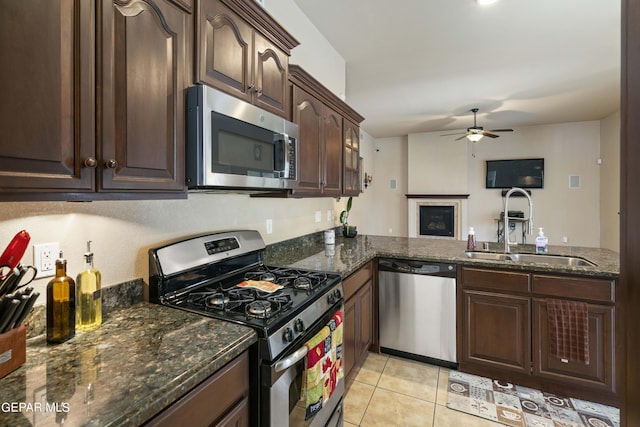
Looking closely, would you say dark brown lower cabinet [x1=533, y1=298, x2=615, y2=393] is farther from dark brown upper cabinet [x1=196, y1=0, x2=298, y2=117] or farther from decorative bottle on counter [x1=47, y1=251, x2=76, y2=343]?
decorative bottle on counter [x1=47, y1=251, x2=76, y2=343]

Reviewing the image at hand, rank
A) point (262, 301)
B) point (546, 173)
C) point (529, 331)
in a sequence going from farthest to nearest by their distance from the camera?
point (546, 173)
point (529, 331)
point (262, 301)

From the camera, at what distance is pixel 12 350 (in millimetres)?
819

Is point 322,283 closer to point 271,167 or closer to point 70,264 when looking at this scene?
point 271,167

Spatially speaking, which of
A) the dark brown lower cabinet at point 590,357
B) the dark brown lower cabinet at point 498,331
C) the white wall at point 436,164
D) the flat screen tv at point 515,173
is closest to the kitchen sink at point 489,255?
the dark brown lower cabinet at point 498,331

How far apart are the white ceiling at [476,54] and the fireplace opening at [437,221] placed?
2.29m

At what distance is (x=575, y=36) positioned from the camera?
2.88 m

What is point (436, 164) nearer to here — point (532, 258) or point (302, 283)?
point (532, 258)

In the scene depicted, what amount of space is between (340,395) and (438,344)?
44.4 inches

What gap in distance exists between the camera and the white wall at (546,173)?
6.06 m

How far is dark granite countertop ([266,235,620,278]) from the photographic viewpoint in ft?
6.70

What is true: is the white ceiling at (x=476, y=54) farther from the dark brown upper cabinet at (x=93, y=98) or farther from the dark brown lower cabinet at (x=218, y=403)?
the dark brown lower cabinet at (x=218, y=403)

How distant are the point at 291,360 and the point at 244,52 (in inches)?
54.2

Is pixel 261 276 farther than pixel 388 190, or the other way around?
pixel 388 190

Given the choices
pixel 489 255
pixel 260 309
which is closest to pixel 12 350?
pixel 260 309
